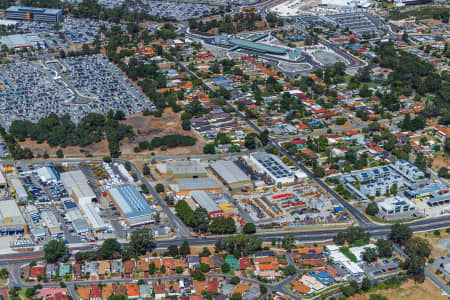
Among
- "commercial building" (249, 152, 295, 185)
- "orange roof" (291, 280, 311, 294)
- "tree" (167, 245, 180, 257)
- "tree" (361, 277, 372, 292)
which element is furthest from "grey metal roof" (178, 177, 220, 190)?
"tree" (361, 277, 372, 292)

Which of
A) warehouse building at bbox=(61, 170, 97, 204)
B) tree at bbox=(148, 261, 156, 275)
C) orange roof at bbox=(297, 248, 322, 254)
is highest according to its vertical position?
warehouse building at bbox=(61, 170, 97, 204)

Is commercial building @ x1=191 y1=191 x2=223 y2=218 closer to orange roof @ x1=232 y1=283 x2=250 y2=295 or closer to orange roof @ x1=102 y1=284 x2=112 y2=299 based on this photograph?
orange roof @ x1=232 y1=283 x2=250 y2=295

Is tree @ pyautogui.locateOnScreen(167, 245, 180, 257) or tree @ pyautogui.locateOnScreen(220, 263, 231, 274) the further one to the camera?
tree @ pyautogui.locateOnScreen(167, 245, 180, 257)

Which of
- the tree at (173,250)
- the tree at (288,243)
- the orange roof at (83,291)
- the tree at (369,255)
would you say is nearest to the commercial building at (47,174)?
the tree at (173,250)

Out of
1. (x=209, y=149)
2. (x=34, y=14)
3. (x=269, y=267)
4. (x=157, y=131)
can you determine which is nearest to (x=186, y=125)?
(x=157, y=131)

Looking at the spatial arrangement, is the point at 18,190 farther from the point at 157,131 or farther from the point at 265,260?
the point at 265,260

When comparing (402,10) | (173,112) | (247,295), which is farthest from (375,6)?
(247,295)
